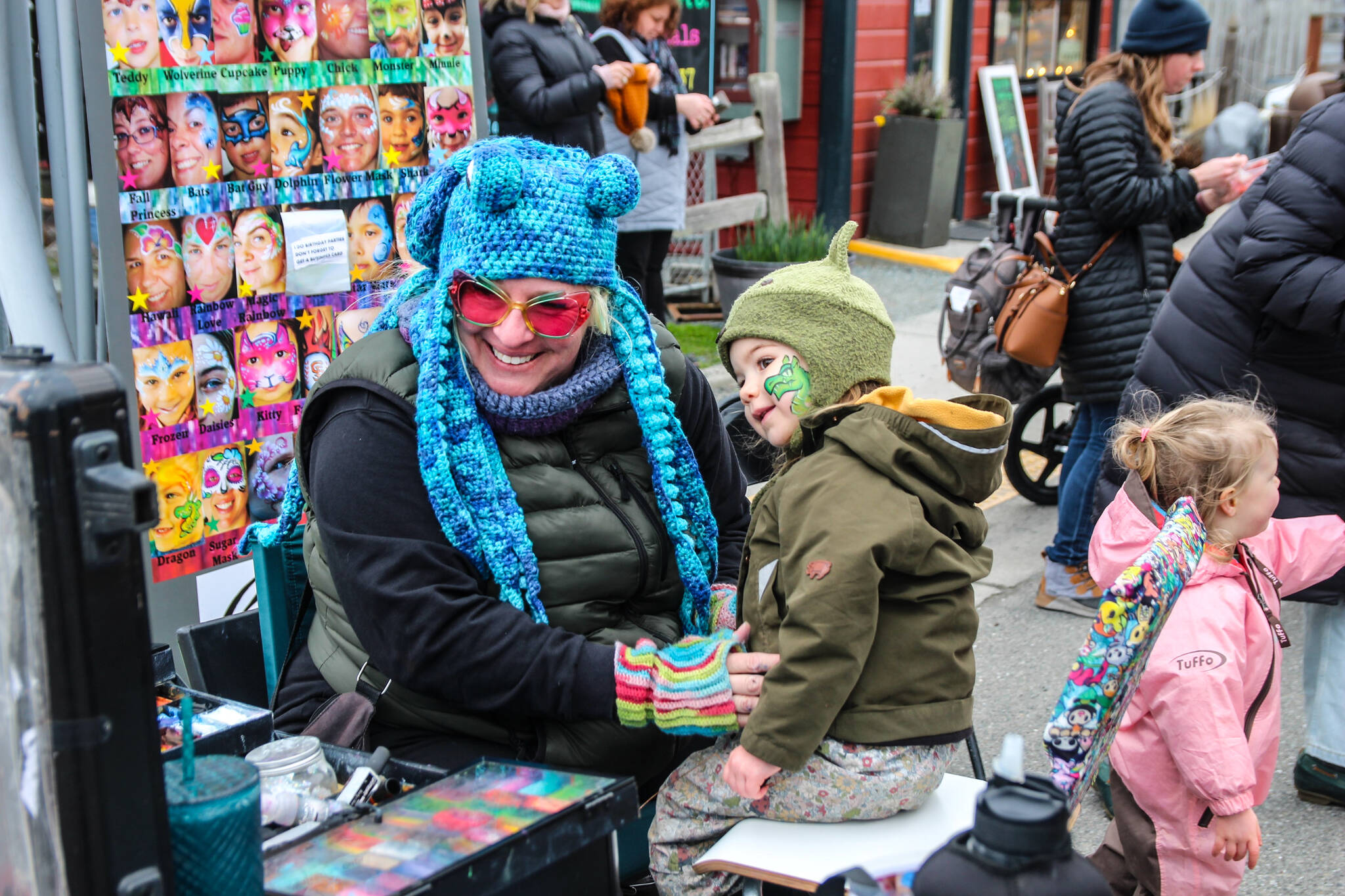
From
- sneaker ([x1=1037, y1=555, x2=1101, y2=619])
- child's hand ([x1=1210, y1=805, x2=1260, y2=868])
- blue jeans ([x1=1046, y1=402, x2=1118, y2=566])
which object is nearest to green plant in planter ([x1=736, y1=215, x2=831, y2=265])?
blue jeans ([x1=1046, y1=402, x2=1118, y2=566])

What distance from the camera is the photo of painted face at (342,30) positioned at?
3.02 metres

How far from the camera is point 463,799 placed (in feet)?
5.29

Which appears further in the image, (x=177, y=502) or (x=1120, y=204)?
(x=1120, y=204)

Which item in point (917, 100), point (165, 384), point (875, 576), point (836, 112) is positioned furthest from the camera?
point (917, 100)

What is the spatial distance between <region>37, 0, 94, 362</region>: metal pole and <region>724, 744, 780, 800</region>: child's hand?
66.5 inches

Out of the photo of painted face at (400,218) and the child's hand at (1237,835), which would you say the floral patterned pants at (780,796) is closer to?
the child's hand at (1237,835)

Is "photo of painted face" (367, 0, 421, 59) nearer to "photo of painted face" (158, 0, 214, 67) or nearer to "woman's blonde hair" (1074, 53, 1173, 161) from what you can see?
"photo of painted face" (158, 0, 214, 67)

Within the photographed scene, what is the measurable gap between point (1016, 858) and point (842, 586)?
778mm

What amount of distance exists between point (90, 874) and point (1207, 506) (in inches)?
78.5

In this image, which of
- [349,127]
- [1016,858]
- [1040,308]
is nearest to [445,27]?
[349,127]

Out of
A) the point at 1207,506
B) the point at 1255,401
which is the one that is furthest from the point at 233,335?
the point at 1255,401

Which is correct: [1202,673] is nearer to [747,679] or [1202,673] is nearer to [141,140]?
[747,679]

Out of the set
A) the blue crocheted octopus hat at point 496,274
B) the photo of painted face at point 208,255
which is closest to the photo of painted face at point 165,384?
the photo of painted face at point 208,255

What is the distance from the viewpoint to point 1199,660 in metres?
2.26
